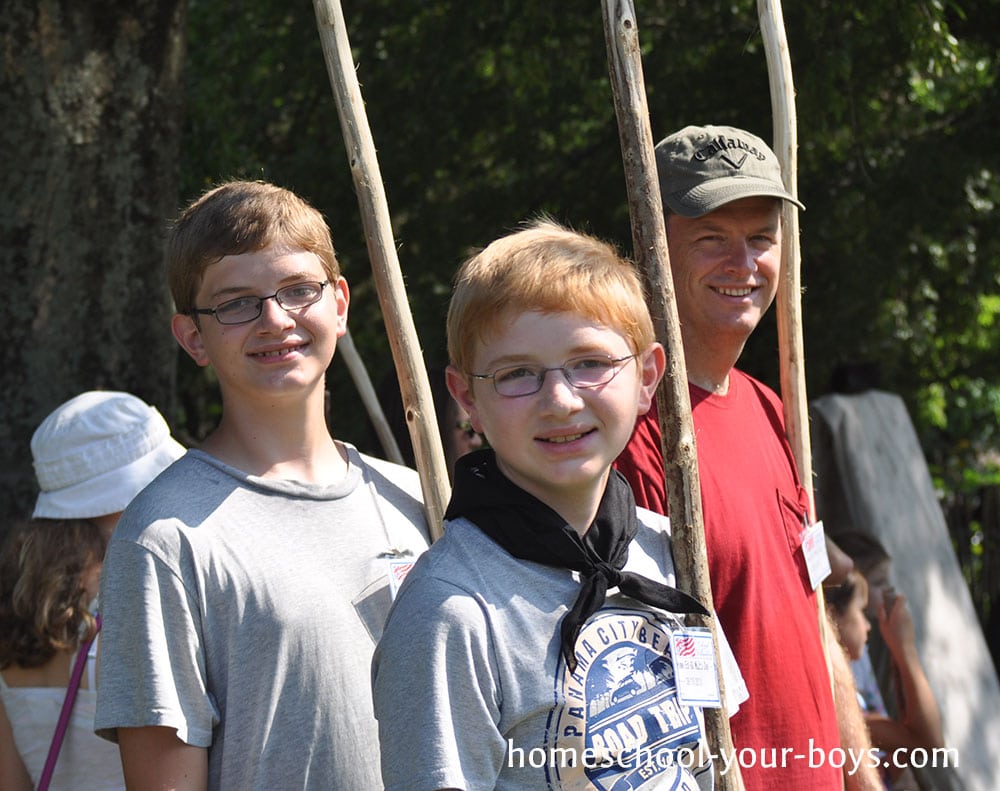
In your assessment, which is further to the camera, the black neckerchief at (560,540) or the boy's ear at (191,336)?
the boy's ear at (191,336)

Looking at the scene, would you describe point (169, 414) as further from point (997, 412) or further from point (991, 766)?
point (997, 412)

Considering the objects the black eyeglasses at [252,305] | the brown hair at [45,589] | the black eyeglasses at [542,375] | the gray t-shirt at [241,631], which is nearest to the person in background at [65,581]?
the brown hair at [45,589]

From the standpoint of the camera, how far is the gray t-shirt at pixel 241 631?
1927mm

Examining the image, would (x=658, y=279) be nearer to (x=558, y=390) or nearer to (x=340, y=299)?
(x=558, y=390)

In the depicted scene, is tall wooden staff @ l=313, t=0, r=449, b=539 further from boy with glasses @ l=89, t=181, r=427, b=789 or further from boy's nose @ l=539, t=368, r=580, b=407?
boy's nose @ l=539, t=368, r=580, b=407

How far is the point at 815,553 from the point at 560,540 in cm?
95

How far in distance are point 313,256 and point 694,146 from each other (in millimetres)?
827

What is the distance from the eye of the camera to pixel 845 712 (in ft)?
8.94

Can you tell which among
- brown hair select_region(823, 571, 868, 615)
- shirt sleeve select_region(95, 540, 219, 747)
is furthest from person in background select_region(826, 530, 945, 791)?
shirt sleeve select_region(95, 540, 219, 747)

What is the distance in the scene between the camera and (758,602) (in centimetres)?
229

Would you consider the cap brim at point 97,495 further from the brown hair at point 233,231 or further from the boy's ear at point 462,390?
the boy's ear at point 462,390

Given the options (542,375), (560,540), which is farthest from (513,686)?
(542,375)

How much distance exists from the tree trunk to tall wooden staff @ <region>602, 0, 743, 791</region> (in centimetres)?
242

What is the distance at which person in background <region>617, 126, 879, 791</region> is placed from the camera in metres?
2.27
